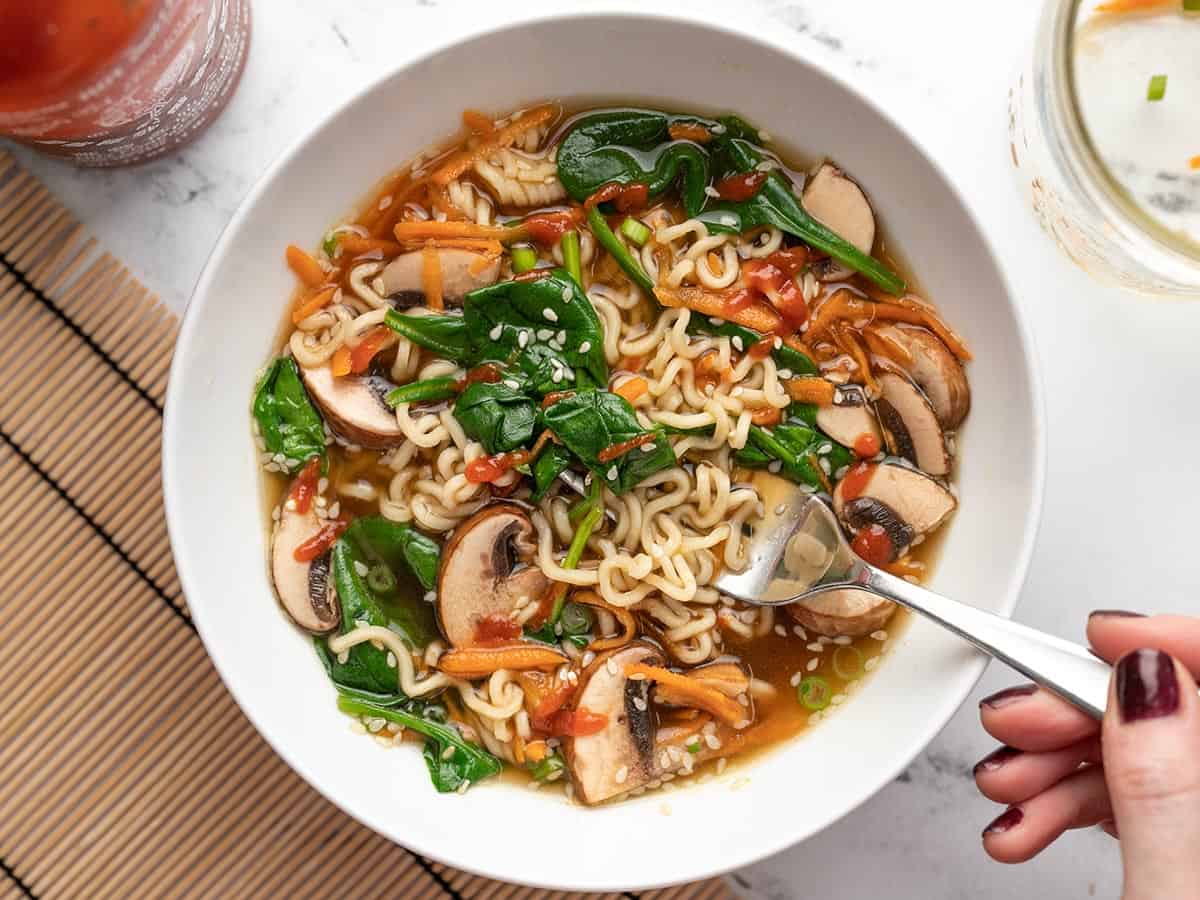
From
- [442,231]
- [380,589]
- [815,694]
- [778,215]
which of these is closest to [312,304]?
[442,231]

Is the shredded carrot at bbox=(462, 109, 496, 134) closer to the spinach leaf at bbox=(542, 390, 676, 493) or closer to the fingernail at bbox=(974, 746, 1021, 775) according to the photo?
the spinach leaf at bbox=(542, 390, 676, 493)

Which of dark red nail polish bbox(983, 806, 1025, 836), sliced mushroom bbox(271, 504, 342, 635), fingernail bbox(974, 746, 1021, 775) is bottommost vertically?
dark red nail polish bbox(983, 806, 1025, 836)

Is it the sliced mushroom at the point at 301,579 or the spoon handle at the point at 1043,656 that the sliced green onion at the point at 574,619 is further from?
the spoon handle at the point at 1043,656

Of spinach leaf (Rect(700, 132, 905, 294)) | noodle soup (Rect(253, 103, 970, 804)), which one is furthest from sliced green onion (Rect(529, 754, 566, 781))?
spinach leaf (Rect(700, 132, 905, 294))

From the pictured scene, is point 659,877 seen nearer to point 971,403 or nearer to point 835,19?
point 971,403

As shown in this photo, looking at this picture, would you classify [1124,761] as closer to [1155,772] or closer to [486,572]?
[1155,772]

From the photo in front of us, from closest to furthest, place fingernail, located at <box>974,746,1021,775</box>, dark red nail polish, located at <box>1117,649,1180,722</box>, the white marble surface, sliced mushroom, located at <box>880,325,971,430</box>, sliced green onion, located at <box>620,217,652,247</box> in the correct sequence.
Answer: dark red nail polish, located at <box>1117,649,1180,722</box> < fingernail, located at <box>974,746,1021,775</box> < sliced mushroom, located at <box>880,325,971,430</box> < sliced green onion, located at <box>620,217,652,247</box> < the white marble surface

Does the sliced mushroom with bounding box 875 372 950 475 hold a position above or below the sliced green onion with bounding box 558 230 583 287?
below
